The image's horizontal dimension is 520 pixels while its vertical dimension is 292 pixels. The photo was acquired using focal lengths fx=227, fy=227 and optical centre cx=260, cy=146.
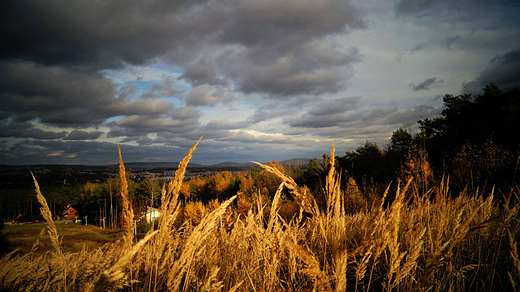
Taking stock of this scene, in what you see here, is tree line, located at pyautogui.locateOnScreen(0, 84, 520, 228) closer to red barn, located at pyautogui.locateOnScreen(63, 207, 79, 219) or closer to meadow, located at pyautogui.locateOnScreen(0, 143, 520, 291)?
meadow, located at pyautogui.locateOnScreen(0, 143, 520, 291)

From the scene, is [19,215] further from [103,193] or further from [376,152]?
[376,152]

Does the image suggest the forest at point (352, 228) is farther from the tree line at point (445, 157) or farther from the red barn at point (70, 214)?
the red barn at point (70, 214)

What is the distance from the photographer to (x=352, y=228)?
11.5 ft

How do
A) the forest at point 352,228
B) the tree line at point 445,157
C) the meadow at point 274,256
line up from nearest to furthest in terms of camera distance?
the meadow at point 274,256 < the forest at point 352,228 < the tree line at point 445,157

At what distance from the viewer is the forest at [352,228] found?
1.01 meters

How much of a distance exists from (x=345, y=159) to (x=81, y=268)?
1178 inches

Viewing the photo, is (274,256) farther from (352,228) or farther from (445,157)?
(445,157)

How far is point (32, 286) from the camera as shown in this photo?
5.02ft

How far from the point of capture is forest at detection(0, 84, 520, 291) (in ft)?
3.31

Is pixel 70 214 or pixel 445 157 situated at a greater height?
pixel 445 157

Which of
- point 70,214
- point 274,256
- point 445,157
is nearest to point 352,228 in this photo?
point 274,256

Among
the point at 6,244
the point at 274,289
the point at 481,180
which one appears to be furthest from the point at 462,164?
the point at 6,244

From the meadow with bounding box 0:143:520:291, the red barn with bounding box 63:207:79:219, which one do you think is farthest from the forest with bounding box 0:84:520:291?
the red barn with bounding box 63:207:79:219

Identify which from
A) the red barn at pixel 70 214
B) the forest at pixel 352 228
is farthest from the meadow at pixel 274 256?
the red barn at pixel 70 214
